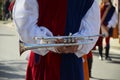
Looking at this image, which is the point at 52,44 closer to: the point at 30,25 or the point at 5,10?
the point at 30,25

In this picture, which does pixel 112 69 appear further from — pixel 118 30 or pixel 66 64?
pixel 66 64

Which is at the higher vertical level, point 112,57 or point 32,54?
point 32,54

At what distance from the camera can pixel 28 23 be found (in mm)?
3150

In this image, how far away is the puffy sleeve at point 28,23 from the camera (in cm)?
314

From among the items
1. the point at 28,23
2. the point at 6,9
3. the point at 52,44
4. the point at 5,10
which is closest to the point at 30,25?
the point at 28,23

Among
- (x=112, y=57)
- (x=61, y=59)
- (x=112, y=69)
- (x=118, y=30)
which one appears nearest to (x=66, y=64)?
(x=61, y=59)

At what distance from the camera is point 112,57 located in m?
11.5

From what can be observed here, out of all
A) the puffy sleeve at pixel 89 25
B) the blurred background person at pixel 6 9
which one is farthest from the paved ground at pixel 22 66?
the blurred background person at pixel 6 9

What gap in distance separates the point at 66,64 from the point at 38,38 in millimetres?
336

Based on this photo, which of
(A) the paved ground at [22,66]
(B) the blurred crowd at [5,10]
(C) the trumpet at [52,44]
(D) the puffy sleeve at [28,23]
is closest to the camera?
(C) the trumpet at [52,44]

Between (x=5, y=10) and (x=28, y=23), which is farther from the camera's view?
(x=5, y=10)

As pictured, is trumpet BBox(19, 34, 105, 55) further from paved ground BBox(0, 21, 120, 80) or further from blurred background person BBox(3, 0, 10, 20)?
blurred background person BBox(3, 0, 10, 20)

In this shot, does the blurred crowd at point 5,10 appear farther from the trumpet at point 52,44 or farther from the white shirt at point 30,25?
the trumpet at point 52,44

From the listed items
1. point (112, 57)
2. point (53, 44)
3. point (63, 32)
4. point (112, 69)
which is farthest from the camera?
point (112, 57)
